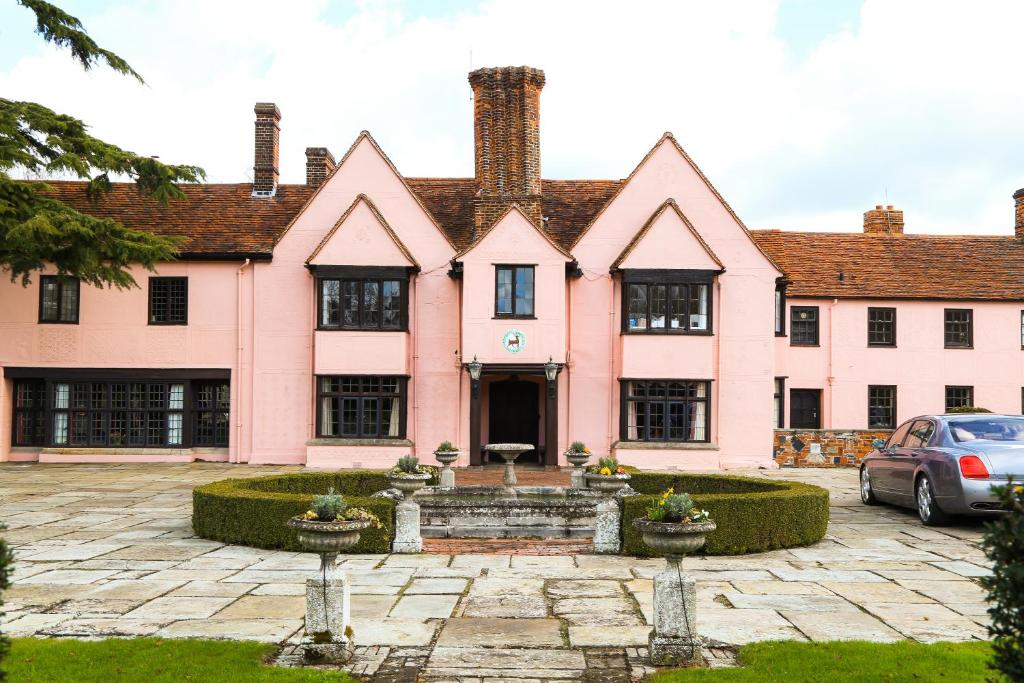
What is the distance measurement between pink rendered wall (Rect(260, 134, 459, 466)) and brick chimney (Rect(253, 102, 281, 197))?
137 inches

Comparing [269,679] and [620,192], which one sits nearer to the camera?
[269,679]

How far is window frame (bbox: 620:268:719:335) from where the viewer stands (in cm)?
2612

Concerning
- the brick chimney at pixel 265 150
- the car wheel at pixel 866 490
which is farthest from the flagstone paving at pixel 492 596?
the brick chimney at pixel 265 150

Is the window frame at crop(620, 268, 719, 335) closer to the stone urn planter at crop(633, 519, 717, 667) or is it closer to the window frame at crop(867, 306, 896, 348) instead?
the window frame at crop(867, 306, 896, 348)

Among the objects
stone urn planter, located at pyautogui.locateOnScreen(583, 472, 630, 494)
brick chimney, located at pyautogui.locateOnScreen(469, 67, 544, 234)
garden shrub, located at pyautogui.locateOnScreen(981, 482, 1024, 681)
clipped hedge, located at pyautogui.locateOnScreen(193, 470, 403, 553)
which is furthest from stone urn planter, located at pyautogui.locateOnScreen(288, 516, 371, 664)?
brick chimney, located at pyautogui.locateOnScreen(469, 67, 544, 234)

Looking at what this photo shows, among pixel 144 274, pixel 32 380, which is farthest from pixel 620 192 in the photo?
pixel 32 380

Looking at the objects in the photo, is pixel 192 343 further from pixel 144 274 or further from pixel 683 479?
pixel 683 479

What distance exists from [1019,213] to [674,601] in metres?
35.5

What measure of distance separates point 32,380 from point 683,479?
20.6m

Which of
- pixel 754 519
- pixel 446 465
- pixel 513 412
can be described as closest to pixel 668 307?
pixel 513 412

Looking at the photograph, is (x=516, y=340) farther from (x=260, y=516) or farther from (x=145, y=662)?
(x=145, y=662)

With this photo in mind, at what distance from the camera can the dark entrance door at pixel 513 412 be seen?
27578mm

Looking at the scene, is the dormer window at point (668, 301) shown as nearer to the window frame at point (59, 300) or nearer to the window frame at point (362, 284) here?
the window frame at point (362, 284)

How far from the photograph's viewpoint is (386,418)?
26219 mm
